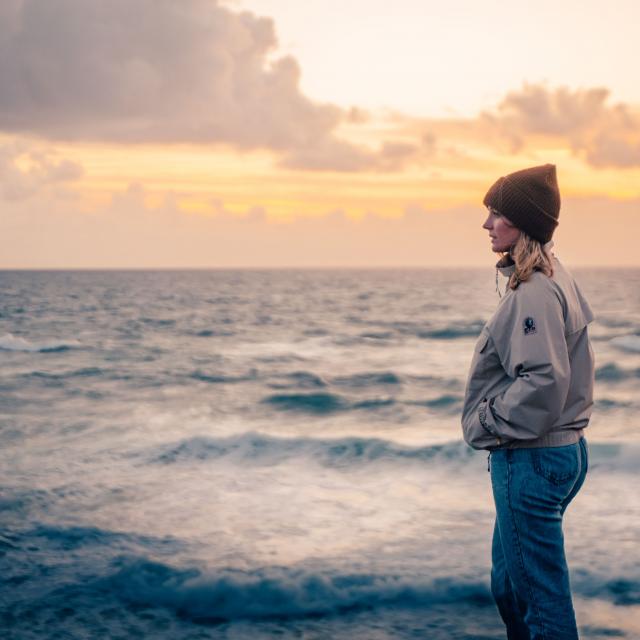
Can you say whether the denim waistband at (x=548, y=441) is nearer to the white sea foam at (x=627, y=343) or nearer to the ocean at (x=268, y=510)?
the ocean at (x=268, y=510)

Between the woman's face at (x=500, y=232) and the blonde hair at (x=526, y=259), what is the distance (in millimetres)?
21

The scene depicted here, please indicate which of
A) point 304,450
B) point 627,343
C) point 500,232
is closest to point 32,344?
point 304,450

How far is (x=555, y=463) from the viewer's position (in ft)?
9.65

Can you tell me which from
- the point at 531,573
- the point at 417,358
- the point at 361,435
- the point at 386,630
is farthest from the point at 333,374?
the point at 531,573

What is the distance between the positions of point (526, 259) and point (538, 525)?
1.03 m

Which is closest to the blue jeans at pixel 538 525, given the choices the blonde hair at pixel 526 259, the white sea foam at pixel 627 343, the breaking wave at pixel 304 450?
the blonde hair at pixel 526 259

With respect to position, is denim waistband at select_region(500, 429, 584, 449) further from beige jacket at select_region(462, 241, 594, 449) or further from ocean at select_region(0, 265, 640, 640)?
ocean at select_region(0, 265, 640, 640)

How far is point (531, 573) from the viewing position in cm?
304

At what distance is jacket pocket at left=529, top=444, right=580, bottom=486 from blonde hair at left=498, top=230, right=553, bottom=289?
65 cm

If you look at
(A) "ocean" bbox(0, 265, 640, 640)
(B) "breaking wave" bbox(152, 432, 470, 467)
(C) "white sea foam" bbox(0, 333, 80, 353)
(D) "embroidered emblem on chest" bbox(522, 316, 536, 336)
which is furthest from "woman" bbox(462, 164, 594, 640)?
(C) "white sea foam" bbox(0, 333, 80, 353)

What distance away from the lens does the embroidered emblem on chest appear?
278 cm

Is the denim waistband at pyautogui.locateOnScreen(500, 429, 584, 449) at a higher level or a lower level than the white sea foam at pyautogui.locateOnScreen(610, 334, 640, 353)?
higher

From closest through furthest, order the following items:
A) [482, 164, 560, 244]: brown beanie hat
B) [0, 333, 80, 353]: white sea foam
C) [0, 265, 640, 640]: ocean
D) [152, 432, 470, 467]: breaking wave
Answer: [482, 164, 560, 244]: brown beanie hat
[0, 265, 640, 640]: ocean
[152, 432, 470, 467]: breaking wave
[0, 333, 80, 353]: white sea foam

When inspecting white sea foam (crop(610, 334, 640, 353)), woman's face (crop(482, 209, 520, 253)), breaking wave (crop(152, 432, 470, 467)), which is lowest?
breaking wave (crop(152, 432, 470, 467))
